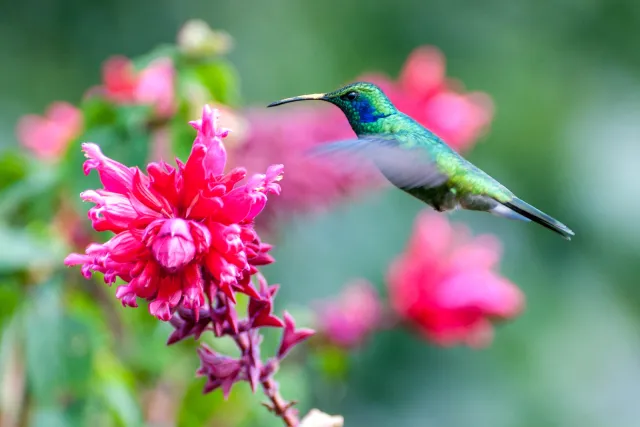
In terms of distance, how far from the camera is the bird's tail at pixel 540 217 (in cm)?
110

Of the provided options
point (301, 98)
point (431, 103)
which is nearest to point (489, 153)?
point (431, 103)

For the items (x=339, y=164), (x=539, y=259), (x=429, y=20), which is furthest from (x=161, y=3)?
(x=339, y=164)

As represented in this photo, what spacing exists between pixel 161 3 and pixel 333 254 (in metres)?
1.31

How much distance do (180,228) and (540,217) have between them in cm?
48

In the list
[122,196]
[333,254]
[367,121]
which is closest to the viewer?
[122,196]

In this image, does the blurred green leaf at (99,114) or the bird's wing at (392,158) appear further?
the blurred green leaf at (99,114)

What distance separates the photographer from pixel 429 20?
4.25 metres

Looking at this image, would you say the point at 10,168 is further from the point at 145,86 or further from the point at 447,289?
the point at 447,289

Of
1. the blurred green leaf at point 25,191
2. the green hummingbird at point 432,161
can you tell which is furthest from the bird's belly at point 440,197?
the blurred green leaf at point 25,191

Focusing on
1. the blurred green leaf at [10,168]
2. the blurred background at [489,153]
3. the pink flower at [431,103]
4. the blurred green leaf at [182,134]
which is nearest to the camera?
the blurred green leaf at [182,134]

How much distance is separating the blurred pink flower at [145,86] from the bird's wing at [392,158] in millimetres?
377

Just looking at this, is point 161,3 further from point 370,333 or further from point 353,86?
point 353,86

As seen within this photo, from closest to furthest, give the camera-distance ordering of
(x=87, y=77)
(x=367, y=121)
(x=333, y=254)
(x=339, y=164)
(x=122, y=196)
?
1. (x=122, y=196)
2. (x=339, y=164)
3. (x=367, y=121)
4. (x=333, y=254)
5. (x=87, y=77)

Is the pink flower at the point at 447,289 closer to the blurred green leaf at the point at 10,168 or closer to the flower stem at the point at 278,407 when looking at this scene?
the blurred green leaf at the point at 10,168
